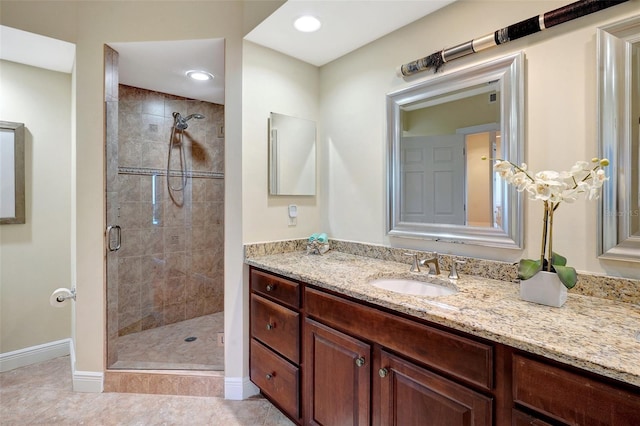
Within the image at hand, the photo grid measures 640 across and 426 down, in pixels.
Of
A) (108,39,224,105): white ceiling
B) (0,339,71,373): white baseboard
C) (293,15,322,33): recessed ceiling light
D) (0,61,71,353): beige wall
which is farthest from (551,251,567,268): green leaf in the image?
(0,339,71,373): white baseboard

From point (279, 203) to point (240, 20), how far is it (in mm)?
1162

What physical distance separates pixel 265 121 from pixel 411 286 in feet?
4.44

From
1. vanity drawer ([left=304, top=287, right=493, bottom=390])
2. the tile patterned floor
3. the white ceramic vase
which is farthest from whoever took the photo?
the tile patterned floor

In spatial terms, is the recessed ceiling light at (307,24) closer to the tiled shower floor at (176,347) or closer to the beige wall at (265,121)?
the beige wall at (265,121)

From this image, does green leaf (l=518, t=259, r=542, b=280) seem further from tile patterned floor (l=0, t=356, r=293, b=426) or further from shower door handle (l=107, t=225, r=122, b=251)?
shower door handle (l=107, t=225, r=122, b=251)

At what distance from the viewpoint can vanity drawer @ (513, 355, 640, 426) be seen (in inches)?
28.0

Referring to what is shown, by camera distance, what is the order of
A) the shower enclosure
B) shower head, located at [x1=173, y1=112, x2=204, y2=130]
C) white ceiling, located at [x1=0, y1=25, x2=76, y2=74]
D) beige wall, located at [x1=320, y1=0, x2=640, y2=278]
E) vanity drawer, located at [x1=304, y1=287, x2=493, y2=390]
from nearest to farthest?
vanity drawer, located at [x1=304, y1=287, x2=493, y2=390], beige wall, located at [x1=320, y1=0, x2=640, y2=278], white ceiling, located at [x1=0, y1=25, x2=76, y2=74], the shower enclosure, shower head, located at [x1=173, y1=112, x2=204, y2=130]

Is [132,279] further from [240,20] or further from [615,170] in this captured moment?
[615,170]

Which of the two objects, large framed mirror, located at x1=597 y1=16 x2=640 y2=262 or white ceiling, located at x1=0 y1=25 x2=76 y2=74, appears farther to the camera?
white ceiling, located at x1=0 y1=25 x2=76 y2=74

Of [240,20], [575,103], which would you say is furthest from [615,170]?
[240,20]

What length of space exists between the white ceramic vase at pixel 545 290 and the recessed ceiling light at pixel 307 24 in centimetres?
165

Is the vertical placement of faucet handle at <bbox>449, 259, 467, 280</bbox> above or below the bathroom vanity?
above

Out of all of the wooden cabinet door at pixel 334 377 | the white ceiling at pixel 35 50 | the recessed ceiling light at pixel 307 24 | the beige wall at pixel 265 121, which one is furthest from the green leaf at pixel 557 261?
the white ceiling at pixel 35 50

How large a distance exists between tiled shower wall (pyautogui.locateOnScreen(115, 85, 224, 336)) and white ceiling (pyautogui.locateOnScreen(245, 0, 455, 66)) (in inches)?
47.0
